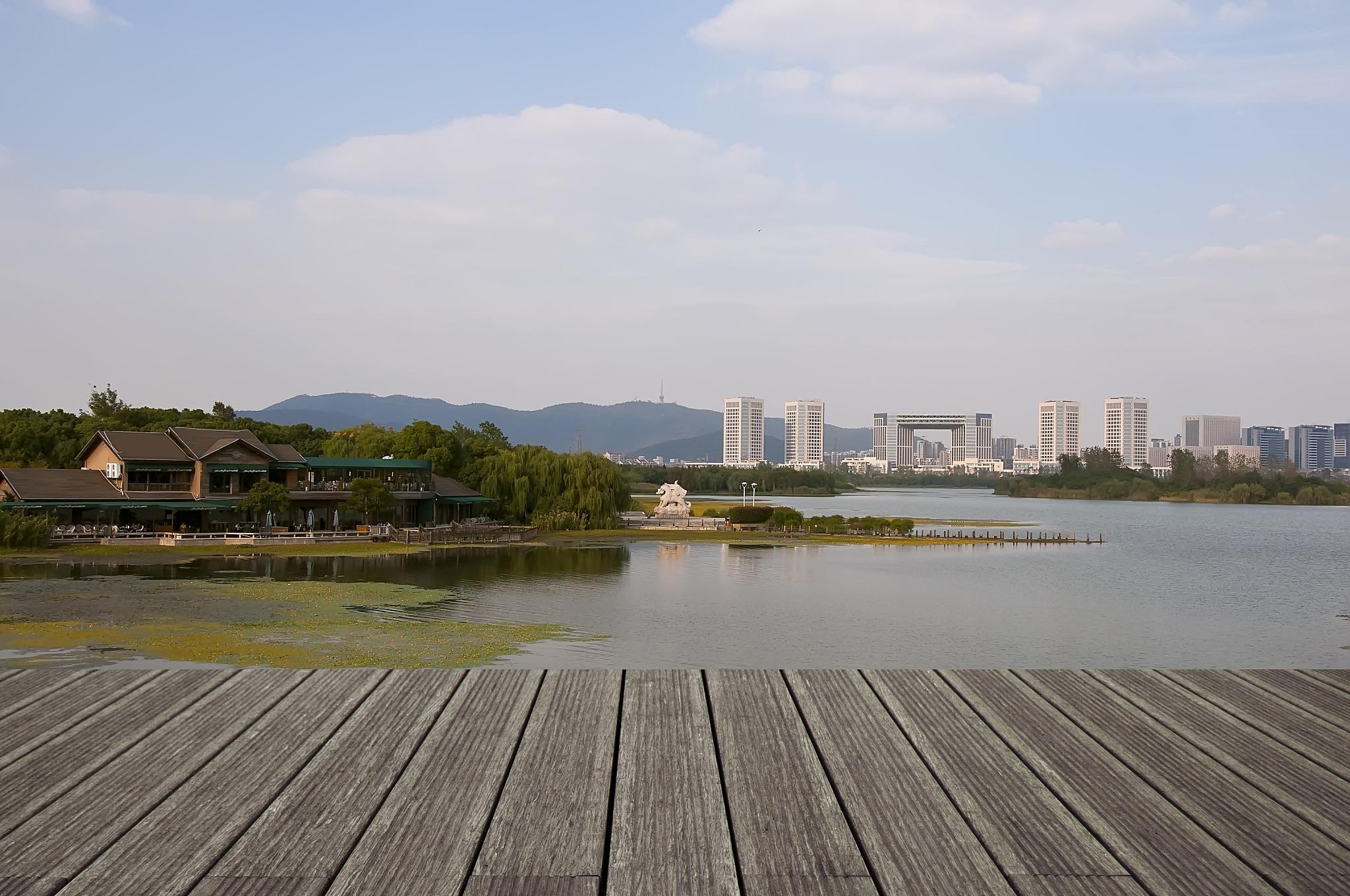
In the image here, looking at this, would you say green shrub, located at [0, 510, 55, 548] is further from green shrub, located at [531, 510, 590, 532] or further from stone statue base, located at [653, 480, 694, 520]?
stone statue base, located at [653, 480, 694, 520]

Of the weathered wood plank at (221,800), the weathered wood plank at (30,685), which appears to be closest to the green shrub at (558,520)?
the weathered wood plank at (30,685)

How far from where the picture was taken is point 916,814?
11.0 feet

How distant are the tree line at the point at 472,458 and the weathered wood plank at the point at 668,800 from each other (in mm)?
54317

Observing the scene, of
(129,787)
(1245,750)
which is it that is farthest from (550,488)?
(1245,750)

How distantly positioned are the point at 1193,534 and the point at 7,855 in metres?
82.1

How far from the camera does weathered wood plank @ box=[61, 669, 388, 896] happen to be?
9.65 feet

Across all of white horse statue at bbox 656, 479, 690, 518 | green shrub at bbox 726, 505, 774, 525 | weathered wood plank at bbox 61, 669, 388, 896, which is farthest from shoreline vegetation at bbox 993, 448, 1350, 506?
weathered wood plank at bbox 61, 669, 388, 896

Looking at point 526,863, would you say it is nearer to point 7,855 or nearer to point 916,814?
point 916,814

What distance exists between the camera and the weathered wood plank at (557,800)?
2967 millimetres

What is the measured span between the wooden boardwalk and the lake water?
15104mm

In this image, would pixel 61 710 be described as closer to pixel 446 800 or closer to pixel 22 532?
pixel 446 800

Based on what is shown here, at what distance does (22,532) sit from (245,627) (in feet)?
80.9

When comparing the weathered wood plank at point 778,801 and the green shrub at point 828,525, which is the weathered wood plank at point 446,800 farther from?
the green shrub at point 828,525

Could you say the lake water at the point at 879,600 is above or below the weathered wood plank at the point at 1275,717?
below
